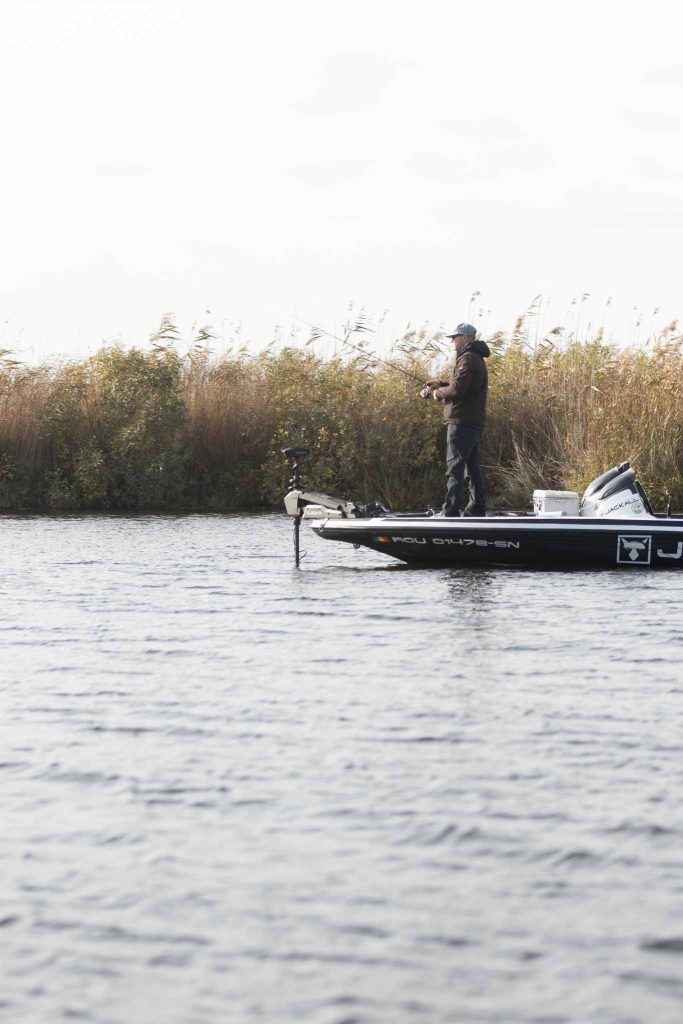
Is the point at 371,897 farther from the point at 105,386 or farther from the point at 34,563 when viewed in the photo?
the point at 105,386

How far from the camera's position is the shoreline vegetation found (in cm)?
2203

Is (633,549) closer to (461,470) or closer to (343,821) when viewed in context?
(461,470)

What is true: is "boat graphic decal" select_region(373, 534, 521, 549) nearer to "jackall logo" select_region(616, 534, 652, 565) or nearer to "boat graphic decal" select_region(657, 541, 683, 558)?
"jackall logo" select_region(616, 534, 652, 565)

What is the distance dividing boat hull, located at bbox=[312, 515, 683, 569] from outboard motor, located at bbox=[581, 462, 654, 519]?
0.18m

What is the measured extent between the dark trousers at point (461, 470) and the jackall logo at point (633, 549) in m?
1.42

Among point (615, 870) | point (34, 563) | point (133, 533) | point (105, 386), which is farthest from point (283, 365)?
point (615, 870)

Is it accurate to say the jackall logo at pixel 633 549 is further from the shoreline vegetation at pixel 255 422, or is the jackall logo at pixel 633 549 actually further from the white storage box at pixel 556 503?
the shoreline vegetation at pixel 255 422

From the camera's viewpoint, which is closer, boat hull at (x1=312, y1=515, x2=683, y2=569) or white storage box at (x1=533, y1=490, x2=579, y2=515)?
boat hull at (x1=312, y1=515, x2=683, y2=569)

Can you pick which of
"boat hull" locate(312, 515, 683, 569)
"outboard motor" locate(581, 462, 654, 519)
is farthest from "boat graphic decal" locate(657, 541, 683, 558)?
"outboard motor" locate(581, 462, 654, 519)

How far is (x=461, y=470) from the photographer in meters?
14.4

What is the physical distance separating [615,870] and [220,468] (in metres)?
19.7

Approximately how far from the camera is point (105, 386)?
24.2 metres

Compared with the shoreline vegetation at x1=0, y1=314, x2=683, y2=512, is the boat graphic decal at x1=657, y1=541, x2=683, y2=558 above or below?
below

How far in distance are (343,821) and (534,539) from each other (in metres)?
8.65
